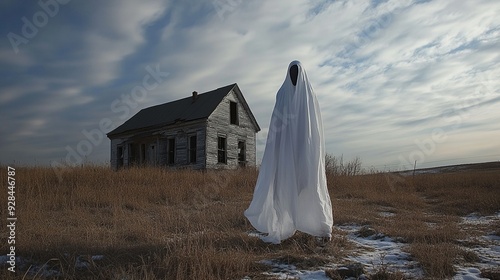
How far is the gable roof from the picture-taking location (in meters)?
20.3

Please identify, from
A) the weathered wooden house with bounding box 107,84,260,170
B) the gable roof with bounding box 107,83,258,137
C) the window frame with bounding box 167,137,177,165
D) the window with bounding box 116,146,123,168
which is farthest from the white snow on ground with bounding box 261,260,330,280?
the window with bounding box 116,146,123,168

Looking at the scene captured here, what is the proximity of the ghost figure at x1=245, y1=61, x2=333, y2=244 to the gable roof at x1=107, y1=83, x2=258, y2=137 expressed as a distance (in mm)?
14104

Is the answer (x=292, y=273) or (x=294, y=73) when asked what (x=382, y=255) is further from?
(x=294, y=73)

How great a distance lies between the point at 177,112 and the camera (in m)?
22.4

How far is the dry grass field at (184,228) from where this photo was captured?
3.79m

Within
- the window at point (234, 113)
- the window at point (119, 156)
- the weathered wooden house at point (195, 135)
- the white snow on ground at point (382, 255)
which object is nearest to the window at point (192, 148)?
the weathered wooden house at point (195, 135)

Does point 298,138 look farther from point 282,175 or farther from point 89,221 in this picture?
point 89,221

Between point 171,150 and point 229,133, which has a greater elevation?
point 229,133

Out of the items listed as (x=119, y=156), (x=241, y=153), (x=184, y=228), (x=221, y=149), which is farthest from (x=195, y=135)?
(x=184, y=228)

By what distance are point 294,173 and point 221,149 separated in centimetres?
1563

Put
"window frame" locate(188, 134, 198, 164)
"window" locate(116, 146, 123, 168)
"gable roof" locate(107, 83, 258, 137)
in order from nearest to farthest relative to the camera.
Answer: "window frame" locate(188, 134, 198, 164) → "gable roof" locate(107, 83, 258, 137) → "window" locate(116, 146, 123, 168)

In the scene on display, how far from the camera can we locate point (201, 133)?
63.9 ft

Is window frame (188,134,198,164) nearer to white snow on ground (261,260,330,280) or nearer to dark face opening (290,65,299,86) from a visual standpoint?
dark face opening (290,65,299,86)

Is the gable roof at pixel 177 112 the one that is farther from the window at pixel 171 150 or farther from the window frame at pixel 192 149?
the window at pixel 171 150
